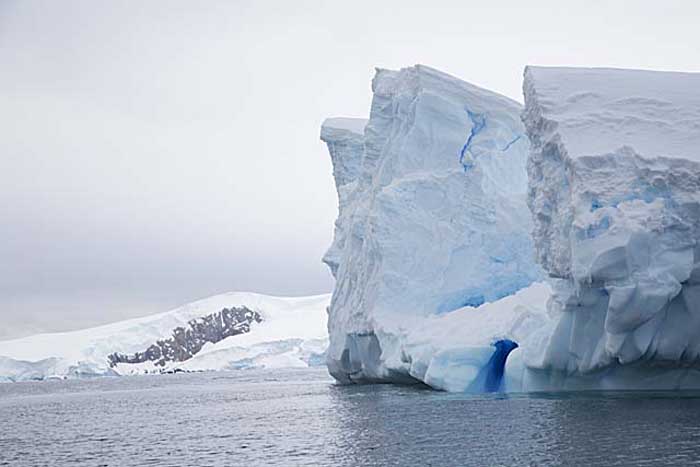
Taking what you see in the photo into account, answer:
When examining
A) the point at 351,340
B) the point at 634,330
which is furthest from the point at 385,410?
the point at 351,340

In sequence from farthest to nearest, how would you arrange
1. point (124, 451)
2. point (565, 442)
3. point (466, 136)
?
point (466, 136), point (124, 451), point (565, 442)

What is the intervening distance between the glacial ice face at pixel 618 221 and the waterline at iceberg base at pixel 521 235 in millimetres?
37

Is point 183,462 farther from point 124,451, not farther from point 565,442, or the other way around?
point 565,442

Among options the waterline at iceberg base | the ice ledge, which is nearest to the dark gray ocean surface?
the waterline at iceberg base

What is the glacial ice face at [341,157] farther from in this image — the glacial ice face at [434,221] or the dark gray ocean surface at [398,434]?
the dark gray ocean surface at [398,434]

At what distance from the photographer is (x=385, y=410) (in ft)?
61.9

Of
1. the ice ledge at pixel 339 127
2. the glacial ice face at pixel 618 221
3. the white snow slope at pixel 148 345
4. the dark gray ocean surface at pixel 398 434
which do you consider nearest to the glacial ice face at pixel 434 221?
the dark gray ocean surface at pixel 398 434

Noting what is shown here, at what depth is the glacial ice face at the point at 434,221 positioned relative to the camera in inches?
1030

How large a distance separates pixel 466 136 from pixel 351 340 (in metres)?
7.59

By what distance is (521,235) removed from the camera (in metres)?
26.4

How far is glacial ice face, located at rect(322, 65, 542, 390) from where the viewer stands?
85.8ft

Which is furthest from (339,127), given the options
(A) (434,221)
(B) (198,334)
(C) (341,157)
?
(B) (198,334)

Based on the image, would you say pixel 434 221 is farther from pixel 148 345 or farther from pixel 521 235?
pixel 148 345

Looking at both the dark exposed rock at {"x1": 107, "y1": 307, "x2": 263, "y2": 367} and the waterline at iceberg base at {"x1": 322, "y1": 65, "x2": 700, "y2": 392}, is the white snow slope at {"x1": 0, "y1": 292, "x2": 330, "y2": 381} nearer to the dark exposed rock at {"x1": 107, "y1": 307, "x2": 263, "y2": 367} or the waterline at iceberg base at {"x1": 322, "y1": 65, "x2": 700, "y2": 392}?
the dark exposed rock at {"x1": 107, "y1": 307, "x2": 263, "y2": 367}
